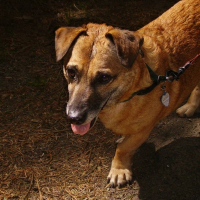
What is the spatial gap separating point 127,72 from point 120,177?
1.50 metres

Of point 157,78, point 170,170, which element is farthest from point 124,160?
point 157,78

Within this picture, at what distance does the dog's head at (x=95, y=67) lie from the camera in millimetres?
2713

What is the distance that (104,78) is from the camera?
275 centimetres

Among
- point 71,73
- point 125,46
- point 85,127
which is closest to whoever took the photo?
point 125,46

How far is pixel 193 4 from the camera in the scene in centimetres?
363

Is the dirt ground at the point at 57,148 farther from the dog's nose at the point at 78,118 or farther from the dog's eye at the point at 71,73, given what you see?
the dog's eye at the point at 71,73

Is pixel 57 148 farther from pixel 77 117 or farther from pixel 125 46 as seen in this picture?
pixel 125 46

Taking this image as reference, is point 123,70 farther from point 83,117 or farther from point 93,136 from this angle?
point 93,136

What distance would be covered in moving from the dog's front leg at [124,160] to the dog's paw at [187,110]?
1.19m

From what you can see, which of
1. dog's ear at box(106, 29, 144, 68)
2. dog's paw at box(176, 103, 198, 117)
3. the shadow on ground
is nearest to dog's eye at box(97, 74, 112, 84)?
dog's ear at box(106, 29, 144, 68)

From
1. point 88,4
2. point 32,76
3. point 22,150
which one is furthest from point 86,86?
point 88,4

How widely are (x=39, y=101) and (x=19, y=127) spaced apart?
614 mm

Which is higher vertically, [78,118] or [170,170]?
[78,118]

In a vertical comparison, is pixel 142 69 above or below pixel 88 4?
above
